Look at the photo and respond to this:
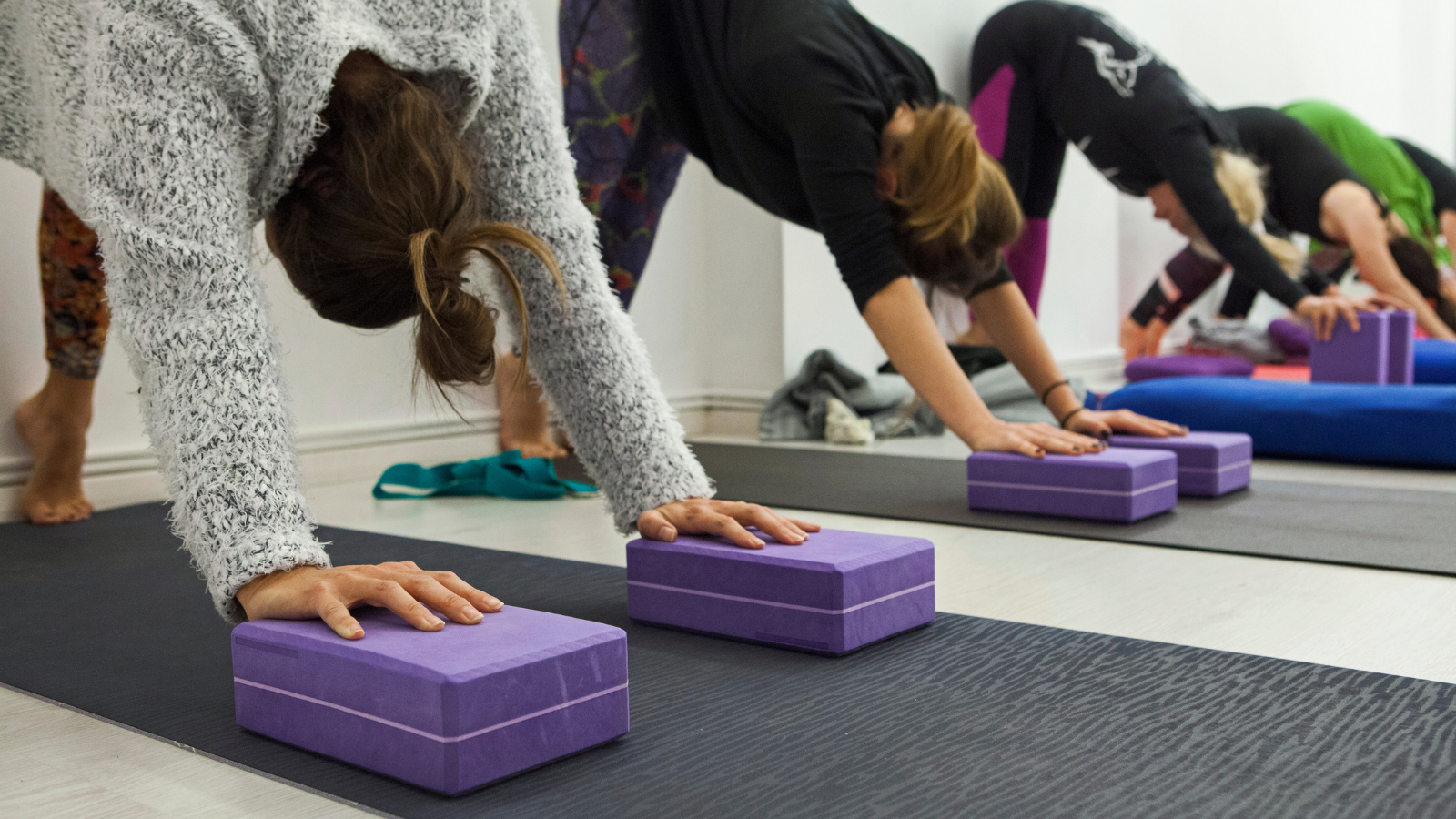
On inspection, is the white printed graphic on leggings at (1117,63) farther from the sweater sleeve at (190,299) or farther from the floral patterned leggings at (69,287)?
the sweater sleeve at (190,299)

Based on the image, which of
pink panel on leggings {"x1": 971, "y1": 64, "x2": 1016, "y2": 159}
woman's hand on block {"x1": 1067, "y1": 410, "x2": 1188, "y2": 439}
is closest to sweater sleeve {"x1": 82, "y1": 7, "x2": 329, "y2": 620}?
woman's hand on block {"x1": 1067, "y1": 410, "x2": 1188, "y2": 439}

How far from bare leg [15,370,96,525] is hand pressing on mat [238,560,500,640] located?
4.34 feet

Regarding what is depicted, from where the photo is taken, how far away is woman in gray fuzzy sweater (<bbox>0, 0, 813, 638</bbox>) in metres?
0.94

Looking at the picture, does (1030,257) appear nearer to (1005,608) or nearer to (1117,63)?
(1117,63)

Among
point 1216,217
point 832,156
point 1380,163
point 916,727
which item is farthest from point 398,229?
point 1380,163

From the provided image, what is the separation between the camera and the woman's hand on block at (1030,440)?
1.92m

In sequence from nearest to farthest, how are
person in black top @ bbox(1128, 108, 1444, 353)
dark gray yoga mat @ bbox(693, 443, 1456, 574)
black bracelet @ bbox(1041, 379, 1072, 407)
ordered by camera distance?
dark gray yoga mat @ bbox(693, 443, 1456, 574), black bracelet @ bbox(1041, 379, 1072, 407), person in black top @ bbox(1128, 108, 1444, 353)

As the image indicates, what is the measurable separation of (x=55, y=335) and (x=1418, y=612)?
2.00 metres

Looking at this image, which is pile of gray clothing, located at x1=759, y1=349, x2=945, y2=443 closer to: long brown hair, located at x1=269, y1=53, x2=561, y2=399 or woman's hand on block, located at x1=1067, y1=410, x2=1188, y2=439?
woman's hand on block, located at x1=1067, y1=410, x2=1188, y2=439

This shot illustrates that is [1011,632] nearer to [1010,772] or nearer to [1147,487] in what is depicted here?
[1010,772]

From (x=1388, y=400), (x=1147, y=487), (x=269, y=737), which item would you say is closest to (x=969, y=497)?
(x=1147, y=487)

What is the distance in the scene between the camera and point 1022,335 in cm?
220

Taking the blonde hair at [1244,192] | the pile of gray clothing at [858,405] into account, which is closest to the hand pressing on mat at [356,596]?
the pile of gray clothing at [858,405]

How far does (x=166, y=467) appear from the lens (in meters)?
0.96
